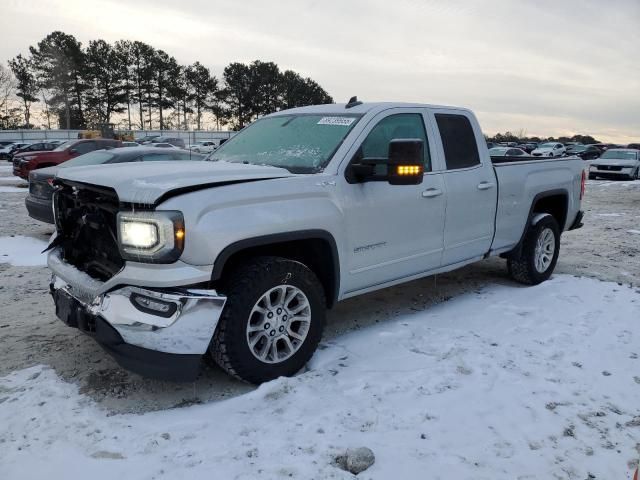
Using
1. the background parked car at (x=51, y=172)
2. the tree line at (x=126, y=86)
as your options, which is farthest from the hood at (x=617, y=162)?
the tree line at (x=126, y=86)

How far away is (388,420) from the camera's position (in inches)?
124

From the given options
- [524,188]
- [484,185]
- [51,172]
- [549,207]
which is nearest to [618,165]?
[549,207]

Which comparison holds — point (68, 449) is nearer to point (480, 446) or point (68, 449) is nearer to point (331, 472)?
point (331, 472)

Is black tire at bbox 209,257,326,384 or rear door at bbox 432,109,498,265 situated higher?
rear door at bbox 432,109,498,265

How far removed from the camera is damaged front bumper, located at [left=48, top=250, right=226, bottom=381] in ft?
10.1

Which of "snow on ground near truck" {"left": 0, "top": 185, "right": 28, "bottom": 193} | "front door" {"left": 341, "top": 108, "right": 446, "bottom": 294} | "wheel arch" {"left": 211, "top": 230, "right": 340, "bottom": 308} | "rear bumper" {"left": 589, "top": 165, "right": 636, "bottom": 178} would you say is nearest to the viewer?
"wheel arch" {"left": 211, "top": 230, "right": 340, "bottom": 308}

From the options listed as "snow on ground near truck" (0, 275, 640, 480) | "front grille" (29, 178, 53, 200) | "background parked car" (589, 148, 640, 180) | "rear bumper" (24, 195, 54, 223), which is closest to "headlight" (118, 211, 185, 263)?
"snow on ground near truck" (0, 275, 640, 480)

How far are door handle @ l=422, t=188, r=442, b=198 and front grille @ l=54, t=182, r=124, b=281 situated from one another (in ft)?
7.83

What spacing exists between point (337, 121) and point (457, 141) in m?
1.31

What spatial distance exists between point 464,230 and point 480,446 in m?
2.42

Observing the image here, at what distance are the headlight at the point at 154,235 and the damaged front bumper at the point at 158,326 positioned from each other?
190 millimetres

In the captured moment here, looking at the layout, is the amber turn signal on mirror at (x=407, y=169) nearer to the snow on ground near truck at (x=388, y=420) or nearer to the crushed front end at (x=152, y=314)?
the snow on ground near truck at (x=388, y=420)

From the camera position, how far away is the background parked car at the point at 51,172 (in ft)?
26.6

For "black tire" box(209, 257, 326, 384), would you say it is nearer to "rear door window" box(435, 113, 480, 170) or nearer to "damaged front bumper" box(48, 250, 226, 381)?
"damaged front bumper" box(48, 250, 226, 381)
